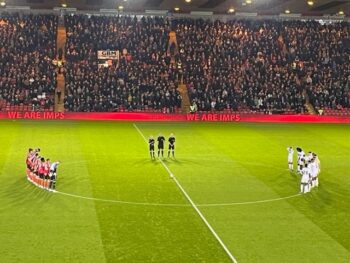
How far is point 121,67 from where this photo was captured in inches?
2036

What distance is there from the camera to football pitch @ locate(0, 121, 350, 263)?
1584 centimetres

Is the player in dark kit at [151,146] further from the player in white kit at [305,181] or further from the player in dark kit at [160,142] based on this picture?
the player in white kit at [305,181]

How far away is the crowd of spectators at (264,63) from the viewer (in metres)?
50.3

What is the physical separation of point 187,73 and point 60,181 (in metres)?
30.5

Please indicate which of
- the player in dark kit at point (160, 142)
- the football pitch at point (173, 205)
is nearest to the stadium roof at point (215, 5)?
the football pitch at point (173, 205)

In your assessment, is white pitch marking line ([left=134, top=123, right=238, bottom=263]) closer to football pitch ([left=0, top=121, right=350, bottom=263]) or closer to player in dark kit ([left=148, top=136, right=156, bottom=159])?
football pitch ([left=0, top=121, right=350, bottom=263])

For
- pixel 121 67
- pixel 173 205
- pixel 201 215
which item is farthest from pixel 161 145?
pixel 121 67

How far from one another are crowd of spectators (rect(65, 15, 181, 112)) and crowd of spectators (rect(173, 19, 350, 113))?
212 centimetres

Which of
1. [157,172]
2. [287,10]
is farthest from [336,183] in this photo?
[287,10]

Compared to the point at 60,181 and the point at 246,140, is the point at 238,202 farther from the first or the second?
the point at 246,140

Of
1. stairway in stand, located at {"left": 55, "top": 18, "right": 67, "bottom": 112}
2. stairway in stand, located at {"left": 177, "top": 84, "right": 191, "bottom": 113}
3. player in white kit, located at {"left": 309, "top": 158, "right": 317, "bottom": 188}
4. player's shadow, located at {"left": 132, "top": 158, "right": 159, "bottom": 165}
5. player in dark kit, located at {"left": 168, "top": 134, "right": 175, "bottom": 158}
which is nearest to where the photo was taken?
player in white kit, located at {"left": 309, "top": 158, "right": 317, "bottom": 188}

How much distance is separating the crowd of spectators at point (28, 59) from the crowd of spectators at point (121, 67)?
1659 millimetres

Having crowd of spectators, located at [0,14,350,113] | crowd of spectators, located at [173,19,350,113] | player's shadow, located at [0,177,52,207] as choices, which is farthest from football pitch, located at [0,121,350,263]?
crowd of spectators, located at [173,19,350,113]

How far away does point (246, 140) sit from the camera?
122 feet
